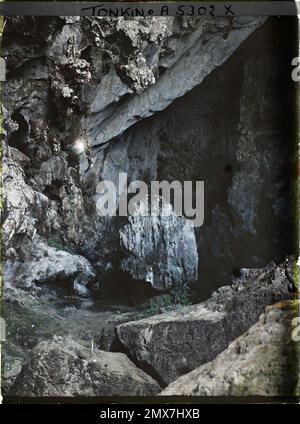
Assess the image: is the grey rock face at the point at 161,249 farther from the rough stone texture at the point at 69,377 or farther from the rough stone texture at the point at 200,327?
the rough stone texture at the point at 69,377

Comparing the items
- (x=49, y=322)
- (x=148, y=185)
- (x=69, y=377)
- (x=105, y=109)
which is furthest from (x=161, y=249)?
(x=105, y=109)

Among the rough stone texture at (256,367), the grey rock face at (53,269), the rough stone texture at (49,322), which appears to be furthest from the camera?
the grey rock face at (53,269)

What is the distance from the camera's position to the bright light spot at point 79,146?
585 cm

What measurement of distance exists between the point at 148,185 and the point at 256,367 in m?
2.27

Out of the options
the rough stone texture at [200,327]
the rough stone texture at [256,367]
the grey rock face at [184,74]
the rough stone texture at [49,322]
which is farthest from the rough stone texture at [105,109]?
the rough stone texture at [256,367]

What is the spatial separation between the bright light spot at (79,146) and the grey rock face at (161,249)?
1.08m

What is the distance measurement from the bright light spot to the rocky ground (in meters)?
0.01

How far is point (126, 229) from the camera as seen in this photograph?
5.53 m

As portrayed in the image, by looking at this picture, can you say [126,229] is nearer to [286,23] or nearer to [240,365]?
[240,365]

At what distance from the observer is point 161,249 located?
19.0 feet

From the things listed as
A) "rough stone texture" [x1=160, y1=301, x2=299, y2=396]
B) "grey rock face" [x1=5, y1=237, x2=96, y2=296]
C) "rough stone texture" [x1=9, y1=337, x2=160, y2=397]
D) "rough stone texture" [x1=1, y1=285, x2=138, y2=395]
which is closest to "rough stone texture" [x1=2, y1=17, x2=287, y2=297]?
"grey rock face" [x1=5, y1=237, x2=96, y2=296]

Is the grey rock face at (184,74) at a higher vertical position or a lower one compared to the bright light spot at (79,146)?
higher

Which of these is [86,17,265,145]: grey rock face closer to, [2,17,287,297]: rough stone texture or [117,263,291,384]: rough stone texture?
[2,17,287,297]: rough stone texture
